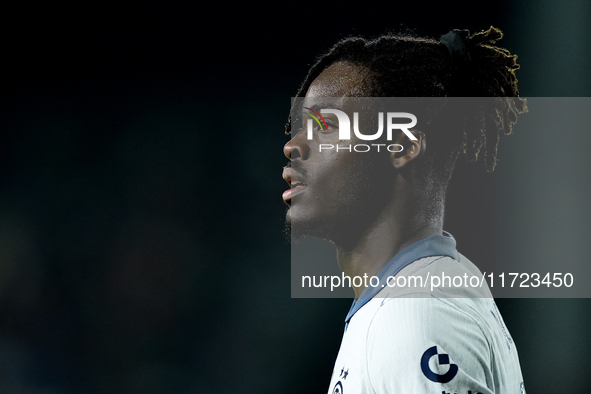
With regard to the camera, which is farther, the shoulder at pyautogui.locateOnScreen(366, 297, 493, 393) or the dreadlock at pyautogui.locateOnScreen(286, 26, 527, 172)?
the dreadlock at pyautogui.locateOnScreen(286, 26, 527, 172)

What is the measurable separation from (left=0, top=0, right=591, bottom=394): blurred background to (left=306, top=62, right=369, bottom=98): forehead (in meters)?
1.46

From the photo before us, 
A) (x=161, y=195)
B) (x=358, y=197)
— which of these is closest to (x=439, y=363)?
(x=358, y=197)

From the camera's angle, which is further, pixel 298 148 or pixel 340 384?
pixel 298 148

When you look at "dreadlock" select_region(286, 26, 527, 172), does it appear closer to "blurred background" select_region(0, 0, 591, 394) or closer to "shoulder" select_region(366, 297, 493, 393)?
"shoulder" select_region(366, 297, 493, 393)

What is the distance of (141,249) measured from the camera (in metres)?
2.53

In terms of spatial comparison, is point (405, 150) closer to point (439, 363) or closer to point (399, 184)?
point (399, 184)

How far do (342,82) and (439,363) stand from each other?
576mm

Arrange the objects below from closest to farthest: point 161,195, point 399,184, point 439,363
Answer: point 439,363, point 399,184, point 161,195

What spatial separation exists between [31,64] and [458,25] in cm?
217

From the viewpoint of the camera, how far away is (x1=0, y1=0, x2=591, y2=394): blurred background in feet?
7.97

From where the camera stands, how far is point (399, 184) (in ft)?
3.05

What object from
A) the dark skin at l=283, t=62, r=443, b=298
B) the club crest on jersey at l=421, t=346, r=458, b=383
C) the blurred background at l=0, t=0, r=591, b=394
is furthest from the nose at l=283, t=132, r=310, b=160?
the blurred background at l=0, t=0, r=591, b=394

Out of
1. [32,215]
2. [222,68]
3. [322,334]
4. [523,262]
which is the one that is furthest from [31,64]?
[523,262]

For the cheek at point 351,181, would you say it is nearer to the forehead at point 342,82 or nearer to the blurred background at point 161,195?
the forehead at point 342,82
